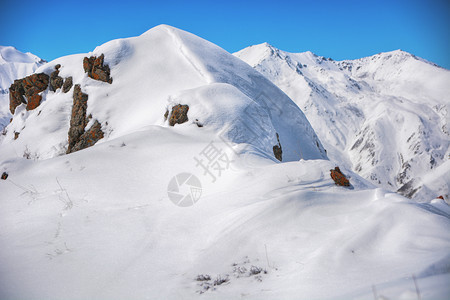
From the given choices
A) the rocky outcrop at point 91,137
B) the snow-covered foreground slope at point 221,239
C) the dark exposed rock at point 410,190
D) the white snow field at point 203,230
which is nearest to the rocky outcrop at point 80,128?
the rocky outcrop at point 91,137

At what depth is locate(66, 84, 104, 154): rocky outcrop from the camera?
23.8 m

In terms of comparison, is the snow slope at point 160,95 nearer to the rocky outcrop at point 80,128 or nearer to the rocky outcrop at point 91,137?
the rocky outcrop at point 91,137

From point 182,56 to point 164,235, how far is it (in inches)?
977

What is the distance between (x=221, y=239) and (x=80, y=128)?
2454 cm

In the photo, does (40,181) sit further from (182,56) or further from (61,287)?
(182,56)

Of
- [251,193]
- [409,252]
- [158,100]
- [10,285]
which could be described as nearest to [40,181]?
[10,285]

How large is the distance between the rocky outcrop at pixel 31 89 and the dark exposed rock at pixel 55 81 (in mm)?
1232

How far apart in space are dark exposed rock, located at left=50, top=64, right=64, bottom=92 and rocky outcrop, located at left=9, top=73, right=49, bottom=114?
1232mm

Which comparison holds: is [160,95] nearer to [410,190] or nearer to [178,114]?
[178,114]

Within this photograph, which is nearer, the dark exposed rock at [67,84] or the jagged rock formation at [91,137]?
the jagged rock formation at [91,137]

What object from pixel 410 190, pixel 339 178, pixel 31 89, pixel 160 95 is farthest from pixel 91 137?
pixel 410 190

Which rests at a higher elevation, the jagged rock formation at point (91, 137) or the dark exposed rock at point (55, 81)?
the dark exposed rock at point (55, 81)

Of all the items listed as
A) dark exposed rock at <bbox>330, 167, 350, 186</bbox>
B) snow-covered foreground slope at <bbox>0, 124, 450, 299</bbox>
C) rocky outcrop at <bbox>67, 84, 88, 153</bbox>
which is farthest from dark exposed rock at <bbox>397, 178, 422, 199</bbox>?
snow-covered foreground slope at <bbox>0, 124, 450, 299</bbox>

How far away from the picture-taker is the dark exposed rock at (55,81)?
33438 millimetres
